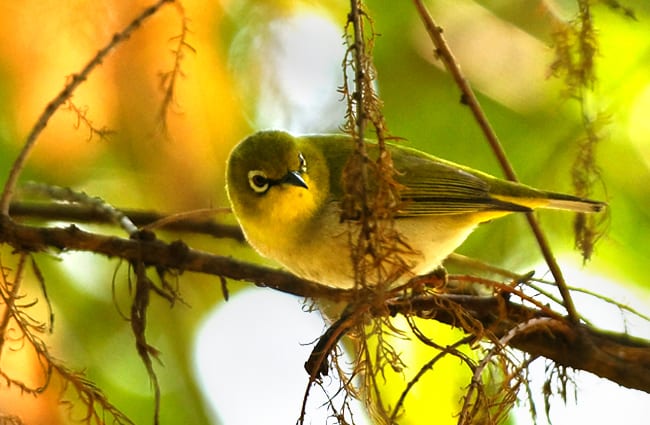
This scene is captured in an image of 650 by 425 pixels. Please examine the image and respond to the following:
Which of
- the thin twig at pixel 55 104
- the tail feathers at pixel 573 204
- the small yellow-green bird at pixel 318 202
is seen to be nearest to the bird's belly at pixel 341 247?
the small yellow-green bird at pixel 318 202

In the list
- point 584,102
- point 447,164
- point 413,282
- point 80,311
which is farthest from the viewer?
point 80,311

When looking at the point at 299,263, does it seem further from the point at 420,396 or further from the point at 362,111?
the point at 362,111

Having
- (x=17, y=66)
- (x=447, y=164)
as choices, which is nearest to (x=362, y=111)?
(x=447, y=164)

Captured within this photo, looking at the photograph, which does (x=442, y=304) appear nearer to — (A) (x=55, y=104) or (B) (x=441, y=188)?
(A) (x=55, y=104)

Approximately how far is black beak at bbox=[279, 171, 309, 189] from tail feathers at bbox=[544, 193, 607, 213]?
0.79m

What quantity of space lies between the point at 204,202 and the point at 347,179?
1.79 meters

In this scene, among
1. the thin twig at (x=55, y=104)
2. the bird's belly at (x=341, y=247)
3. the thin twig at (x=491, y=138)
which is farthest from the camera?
the bird's belly at (x=341, y=247)

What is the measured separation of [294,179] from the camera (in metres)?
2.89

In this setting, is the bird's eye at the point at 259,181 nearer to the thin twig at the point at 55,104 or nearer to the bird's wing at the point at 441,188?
the bird's wing at the point at 441,188

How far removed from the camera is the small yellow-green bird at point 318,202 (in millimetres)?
2822

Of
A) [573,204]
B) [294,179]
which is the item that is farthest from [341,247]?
[573,204]

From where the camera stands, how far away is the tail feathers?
2480 millimetres

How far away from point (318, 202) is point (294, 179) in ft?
0.50

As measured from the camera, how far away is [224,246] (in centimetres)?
359
